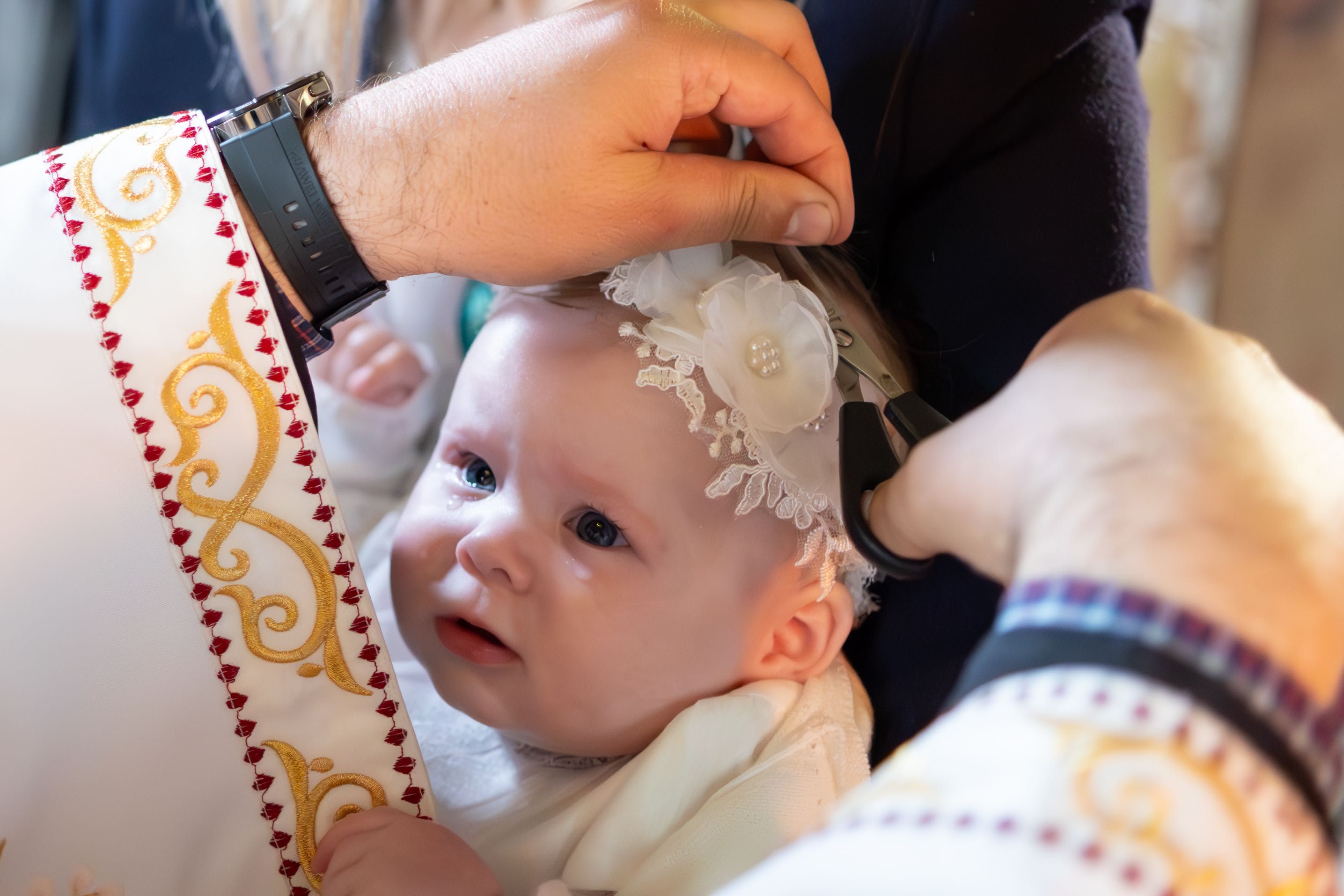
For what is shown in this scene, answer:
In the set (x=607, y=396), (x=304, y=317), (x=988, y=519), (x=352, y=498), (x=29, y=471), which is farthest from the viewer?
(x=352, y=498)

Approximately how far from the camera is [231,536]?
0.71 m

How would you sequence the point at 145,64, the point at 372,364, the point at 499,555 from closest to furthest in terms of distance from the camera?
the point at 499,555 → the point at 145,64 → the point at 372,364

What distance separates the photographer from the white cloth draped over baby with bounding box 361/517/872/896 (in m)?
0.86

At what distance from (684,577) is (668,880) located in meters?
0.26

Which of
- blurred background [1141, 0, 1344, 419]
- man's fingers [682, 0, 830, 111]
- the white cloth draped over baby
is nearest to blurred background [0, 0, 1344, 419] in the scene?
blurred background [1141, 0, 1344, 419]

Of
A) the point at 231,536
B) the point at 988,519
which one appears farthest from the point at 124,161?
the point at 988,519

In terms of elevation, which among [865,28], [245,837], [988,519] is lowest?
[245,837]

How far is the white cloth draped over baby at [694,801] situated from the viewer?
860 millimetres

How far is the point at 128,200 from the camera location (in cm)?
72

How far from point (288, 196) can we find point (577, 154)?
230 mm

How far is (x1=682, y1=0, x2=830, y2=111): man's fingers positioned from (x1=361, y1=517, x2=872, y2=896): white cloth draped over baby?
0.57m

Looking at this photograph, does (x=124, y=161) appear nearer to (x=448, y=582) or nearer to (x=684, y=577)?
(x=448, y=582)

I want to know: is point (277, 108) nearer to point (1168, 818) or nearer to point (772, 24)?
point (772, 24)

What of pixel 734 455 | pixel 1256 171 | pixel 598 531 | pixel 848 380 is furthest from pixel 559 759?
pixel 1256 171
